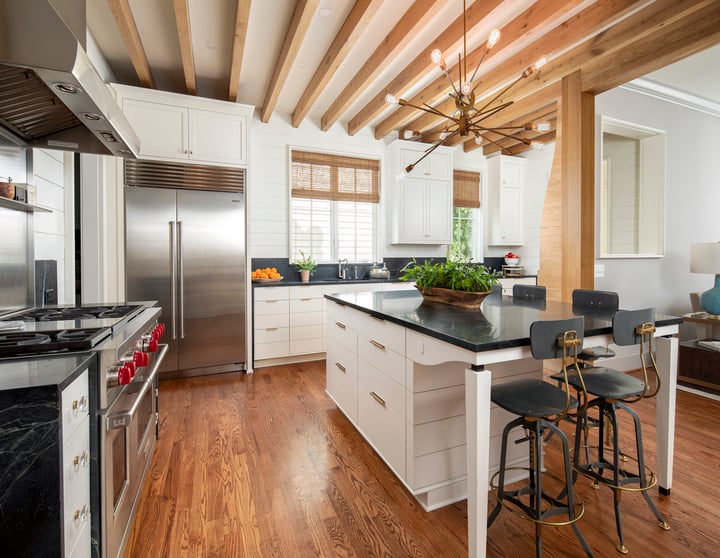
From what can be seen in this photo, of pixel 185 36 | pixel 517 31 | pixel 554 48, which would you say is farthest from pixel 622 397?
pixel 185 36

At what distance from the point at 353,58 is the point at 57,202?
259 centimetres

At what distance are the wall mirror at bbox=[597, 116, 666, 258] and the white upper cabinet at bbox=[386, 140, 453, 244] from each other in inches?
73.3

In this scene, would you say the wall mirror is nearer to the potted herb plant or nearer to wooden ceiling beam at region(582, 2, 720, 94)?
wooden ceiling beam at region(582, 2, 720, 94)

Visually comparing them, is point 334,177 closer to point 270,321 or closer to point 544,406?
point 270,321

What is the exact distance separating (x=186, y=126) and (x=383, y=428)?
3344mm

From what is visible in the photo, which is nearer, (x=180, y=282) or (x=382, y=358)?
(x=382, y=358)

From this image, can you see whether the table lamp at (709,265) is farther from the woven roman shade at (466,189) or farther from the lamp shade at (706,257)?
the woven roman shade at (466,189)

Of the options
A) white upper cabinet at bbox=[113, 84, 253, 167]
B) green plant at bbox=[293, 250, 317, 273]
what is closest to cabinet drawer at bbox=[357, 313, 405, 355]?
green plant at bbox=[293, 250, 317, 273]

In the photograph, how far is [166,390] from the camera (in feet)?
11.1

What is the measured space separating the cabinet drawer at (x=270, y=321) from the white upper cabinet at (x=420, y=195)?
1.88 m

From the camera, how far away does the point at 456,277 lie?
225 centimetres

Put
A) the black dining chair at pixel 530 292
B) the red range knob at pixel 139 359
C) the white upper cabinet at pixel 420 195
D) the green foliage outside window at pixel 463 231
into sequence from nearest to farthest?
the red range knob at pixel 139 359
the black dining chair at pixel 530 292
the white upper cabinet at pixel 420 195
the green foliage outside window at pixel 463 231

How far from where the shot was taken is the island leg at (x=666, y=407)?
182 centimetres

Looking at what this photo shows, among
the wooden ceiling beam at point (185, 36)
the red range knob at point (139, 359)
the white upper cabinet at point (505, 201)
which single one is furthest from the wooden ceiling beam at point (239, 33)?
the white upper cabinet at point (505, 201)
